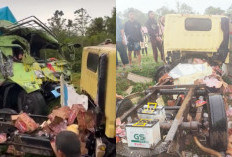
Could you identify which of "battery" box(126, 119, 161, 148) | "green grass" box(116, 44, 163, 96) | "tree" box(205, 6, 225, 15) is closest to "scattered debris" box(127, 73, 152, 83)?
"green grass" box(116, 44, 163, 96)

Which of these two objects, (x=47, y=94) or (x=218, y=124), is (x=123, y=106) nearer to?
(x=218, y=124)

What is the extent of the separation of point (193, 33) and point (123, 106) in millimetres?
615

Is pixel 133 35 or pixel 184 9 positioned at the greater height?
pixel 184 9

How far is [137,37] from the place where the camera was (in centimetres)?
194

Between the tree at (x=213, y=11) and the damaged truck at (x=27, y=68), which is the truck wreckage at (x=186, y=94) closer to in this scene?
the tree at (x=213, y=11)

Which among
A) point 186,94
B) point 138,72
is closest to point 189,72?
point 186,94

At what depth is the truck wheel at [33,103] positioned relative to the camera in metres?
5.57

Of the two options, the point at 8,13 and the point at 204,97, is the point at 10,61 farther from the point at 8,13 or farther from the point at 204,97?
the point at 204,97

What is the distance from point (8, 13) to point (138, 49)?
5.31 m

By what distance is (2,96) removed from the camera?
19.8 ft

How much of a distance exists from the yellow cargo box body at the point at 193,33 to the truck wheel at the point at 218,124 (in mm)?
308

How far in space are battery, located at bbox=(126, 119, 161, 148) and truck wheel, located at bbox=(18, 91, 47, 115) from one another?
3837mm

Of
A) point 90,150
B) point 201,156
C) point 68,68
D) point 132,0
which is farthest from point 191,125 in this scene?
point 68,68

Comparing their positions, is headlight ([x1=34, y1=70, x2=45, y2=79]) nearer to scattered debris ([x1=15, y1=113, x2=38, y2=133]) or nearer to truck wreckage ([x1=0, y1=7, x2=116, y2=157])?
truck wreckage ([x1=0, y1=7, x2=116, y2=157])
